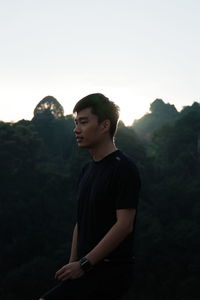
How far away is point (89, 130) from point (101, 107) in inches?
5.0

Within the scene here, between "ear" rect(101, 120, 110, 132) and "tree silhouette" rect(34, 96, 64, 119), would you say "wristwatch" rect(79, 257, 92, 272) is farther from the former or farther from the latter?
"tree silhouette" rect(34, 96, 64, 119)

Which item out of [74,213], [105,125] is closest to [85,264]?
[105,125]

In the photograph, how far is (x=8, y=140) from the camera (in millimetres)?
36906

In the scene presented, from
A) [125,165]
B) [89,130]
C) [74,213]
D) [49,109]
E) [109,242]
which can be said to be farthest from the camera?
[49,109]

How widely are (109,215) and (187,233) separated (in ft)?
99.7

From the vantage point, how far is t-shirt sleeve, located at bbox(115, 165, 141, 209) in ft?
7.40

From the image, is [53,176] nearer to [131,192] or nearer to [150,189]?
[150,189]

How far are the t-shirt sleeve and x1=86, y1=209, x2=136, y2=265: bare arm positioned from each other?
4 centimetres

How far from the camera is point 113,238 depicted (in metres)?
2.21

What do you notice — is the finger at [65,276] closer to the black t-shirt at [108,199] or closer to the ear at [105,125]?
the black t-shirt at [108,199]

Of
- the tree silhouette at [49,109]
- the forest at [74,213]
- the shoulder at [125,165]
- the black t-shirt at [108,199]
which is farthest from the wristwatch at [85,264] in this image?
the tree silhouette at [49,109]

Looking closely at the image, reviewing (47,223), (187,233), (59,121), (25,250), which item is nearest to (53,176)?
(47,223)

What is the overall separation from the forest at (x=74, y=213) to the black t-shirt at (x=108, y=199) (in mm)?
25817

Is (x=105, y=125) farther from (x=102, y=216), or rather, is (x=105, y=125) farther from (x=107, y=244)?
(x=107, y=244)
